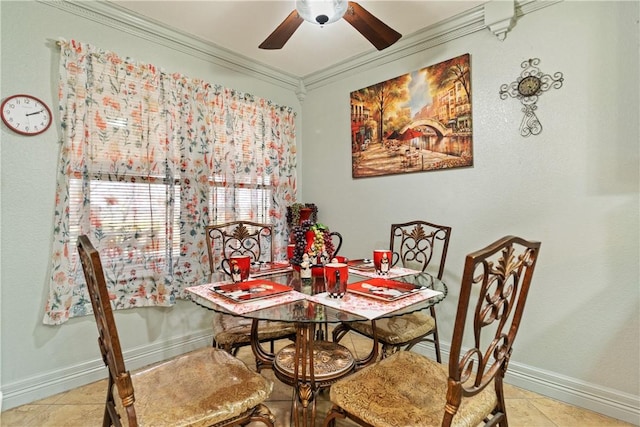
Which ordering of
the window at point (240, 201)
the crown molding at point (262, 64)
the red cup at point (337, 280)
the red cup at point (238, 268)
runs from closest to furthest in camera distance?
the red cup at point (337, 280), the red cup at point (238, 268), the crown molding at point (262, 64), the window at point (240, 201)

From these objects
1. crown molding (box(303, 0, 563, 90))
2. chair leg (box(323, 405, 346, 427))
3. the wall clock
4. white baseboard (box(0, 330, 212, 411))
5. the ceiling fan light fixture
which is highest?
crown molding (box(303, 0, 563, 90))

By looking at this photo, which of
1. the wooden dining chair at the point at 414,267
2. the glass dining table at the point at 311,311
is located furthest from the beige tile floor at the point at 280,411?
the wooden dining chair at the point at 414,267

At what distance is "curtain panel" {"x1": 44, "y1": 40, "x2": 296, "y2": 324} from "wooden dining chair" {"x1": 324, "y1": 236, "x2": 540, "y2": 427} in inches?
53.8

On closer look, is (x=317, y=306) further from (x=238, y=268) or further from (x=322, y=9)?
(x=322, y=9)

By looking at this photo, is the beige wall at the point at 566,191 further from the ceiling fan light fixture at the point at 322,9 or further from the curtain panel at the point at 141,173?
the curtain panel at the point at 141,173

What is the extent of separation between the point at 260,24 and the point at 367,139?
129cm

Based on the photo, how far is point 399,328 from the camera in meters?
1.79

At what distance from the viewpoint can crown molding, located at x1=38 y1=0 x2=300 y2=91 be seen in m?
2.10

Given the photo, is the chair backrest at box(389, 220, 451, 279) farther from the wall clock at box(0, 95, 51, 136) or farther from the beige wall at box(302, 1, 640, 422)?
the wall clock at box(0, 95, 51, 136)

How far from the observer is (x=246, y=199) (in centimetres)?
296

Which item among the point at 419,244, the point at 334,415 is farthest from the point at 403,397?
the point at 419,244

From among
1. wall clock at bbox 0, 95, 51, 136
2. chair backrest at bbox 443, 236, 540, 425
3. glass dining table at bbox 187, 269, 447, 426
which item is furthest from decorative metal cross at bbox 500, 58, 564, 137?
wall clock at bbox 0, 95, 51, 136

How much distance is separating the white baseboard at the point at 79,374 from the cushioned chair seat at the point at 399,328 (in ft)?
5.02

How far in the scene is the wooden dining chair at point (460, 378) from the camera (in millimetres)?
877
